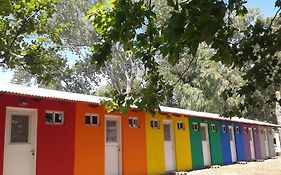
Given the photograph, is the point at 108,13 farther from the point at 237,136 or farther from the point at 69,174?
the point at 237,136

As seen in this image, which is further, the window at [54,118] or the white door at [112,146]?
the white door at [112,146]

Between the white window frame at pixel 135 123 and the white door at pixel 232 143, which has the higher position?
the white window frame at pixel 135 123

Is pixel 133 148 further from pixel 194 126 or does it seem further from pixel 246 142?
pixel 246 142

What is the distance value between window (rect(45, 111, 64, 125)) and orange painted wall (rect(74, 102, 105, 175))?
2.09 ft

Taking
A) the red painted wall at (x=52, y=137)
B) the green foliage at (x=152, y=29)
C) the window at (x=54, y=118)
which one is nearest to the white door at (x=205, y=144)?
the red painted wall at (x=52, y=137)

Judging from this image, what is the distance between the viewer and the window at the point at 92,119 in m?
11.9

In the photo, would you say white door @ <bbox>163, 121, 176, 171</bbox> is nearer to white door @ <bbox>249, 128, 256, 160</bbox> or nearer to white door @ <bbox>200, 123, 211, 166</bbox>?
white door @ <bbox>200, 123, 211, 166</bbox>

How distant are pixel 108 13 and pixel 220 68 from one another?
85.6ft

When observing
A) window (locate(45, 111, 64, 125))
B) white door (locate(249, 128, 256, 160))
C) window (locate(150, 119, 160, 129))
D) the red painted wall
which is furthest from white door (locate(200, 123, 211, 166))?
window (locate(45, 111, 64, 125))

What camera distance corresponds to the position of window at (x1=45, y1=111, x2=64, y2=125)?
10522mm

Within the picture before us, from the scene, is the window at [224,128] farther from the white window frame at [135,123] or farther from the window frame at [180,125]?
the white window frame at [135,123]

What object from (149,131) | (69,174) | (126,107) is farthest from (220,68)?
(126,107)

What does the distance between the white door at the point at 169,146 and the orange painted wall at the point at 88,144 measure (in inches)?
167

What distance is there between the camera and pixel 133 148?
13.5 metres
